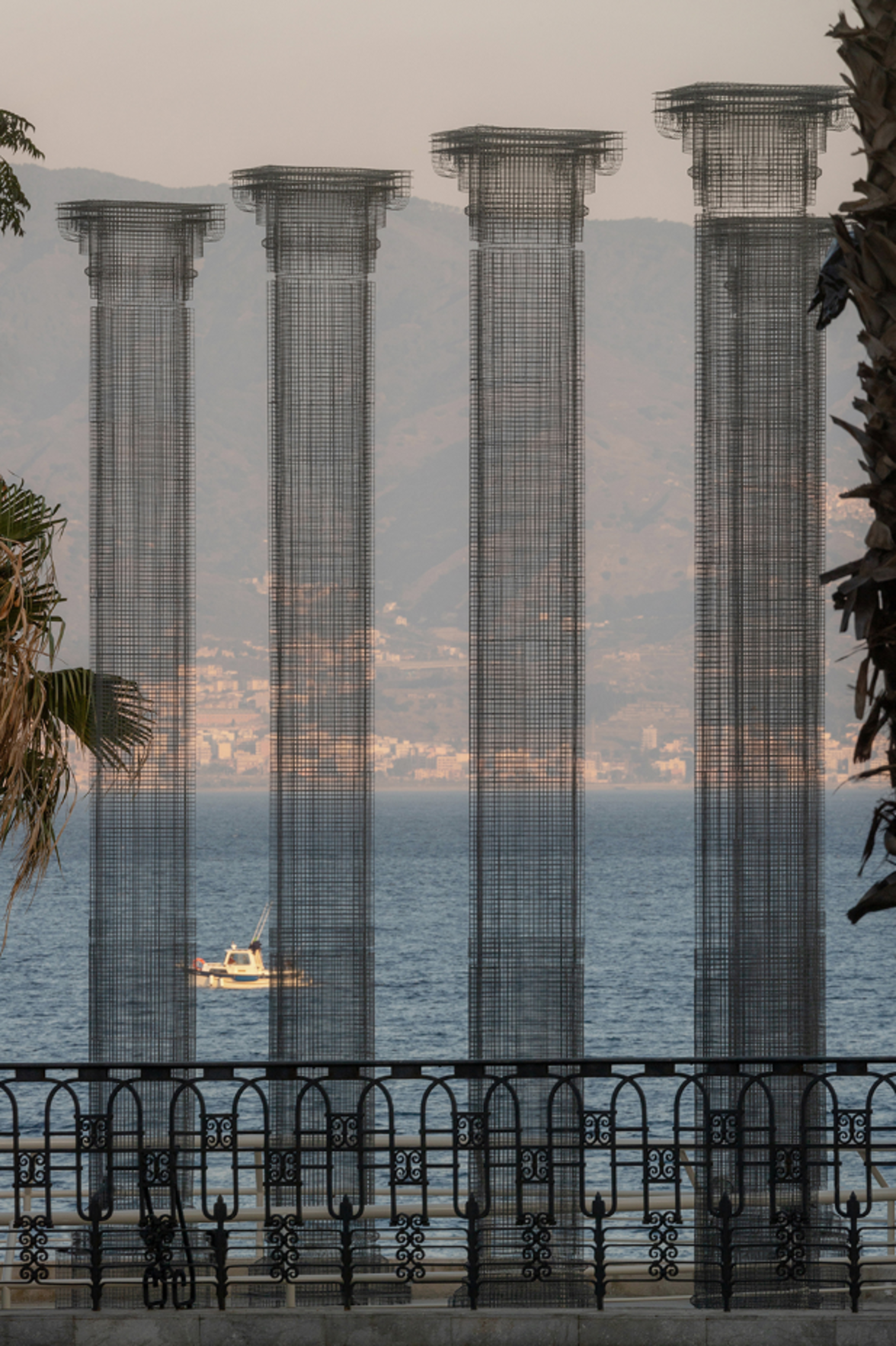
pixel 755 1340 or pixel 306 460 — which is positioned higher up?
pixel 306 460

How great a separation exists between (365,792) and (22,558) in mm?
1513

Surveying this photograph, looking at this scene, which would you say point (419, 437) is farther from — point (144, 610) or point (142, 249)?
point (144, 610)

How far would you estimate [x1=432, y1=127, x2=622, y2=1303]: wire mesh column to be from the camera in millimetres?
5039

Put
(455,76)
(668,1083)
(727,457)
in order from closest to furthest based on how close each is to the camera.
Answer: (727,457) → (668,1083) → (455,76)

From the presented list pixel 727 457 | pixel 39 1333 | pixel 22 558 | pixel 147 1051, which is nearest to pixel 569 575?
pixel 727 457

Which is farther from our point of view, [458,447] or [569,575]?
[458,447]

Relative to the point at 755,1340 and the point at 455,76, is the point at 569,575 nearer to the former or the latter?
the point at 755,1340

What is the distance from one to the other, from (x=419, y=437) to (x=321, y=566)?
165 feet

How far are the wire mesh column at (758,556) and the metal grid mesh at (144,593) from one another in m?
1.90

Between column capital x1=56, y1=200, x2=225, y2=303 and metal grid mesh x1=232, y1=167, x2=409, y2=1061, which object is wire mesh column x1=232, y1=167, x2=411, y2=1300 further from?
column capital x1=56, y1=200, x2=225, y2=303

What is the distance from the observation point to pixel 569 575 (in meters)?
5.07

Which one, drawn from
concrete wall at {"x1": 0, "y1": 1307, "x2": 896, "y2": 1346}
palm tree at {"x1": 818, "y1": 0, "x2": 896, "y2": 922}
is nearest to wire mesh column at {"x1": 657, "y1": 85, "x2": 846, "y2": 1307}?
concrete wall at {"x1": 0, "y1": 1307, "x2": 896, "y2": 1346}

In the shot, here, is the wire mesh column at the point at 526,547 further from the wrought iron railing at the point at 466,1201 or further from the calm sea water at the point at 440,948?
the calm sea water at the point at 440,948

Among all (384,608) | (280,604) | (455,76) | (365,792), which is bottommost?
(365,792)
